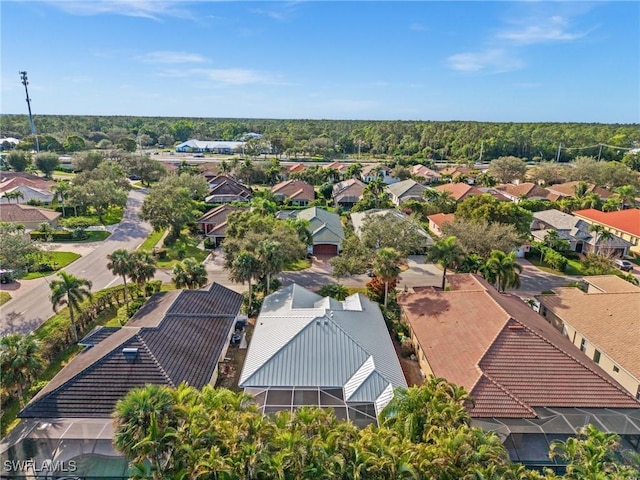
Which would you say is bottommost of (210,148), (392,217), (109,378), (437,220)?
(109,378)

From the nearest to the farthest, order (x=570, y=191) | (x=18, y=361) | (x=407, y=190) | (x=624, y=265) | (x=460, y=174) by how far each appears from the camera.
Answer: (x=18, y=361)
(x=624, y=265)
(x=407, y=190)
(x=570, y=191)
(x=460, y=174)

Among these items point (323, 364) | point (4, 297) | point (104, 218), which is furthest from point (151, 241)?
point (323, 364)

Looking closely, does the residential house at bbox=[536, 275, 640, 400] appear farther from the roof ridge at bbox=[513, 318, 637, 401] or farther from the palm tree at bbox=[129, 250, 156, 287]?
the palm tree at bbox=[129, 250, 156, 287]

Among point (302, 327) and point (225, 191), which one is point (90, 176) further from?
point (302, 327)

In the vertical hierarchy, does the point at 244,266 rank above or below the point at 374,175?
below

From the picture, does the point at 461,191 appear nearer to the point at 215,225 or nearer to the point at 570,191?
the point at 570,191

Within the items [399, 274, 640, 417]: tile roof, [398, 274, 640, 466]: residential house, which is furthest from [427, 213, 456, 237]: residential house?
[398, 274, 640, 466]: residential house

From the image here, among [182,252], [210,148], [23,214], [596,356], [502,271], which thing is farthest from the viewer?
[210,148]
